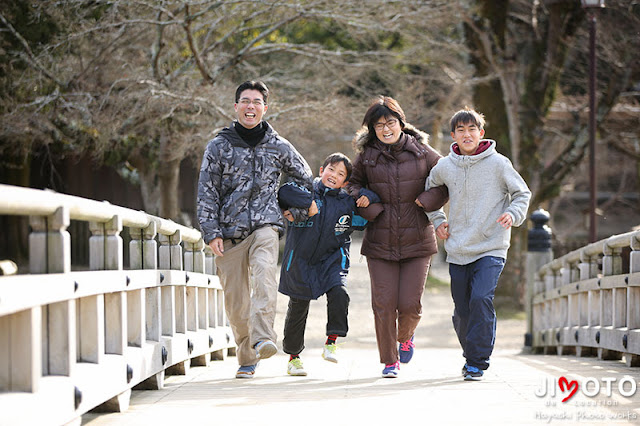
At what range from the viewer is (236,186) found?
20.9ft

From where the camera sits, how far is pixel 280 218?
6.48 metres

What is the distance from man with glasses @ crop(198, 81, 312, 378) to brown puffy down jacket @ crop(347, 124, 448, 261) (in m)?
0.57

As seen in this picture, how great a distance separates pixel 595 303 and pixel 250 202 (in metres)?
4.21

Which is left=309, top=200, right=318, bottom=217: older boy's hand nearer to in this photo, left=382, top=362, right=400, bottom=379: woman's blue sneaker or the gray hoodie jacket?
the gray hoodie jacket

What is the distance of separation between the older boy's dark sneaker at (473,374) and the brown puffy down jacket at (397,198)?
92 cm

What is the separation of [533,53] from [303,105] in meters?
8.33

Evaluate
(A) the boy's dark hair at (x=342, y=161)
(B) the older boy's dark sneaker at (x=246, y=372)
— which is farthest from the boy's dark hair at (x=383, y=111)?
(B) the older boy's dark sneaker at (x=246, y=372)

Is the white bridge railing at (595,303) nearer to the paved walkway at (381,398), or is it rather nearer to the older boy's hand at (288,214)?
the paved walkway at (381,398)

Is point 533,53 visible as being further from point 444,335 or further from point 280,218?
point 280,218

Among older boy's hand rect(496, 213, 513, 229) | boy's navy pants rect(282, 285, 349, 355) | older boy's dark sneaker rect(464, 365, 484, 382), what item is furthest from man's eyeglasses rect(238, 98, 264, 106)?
older boy's dark sneaker rect(464, 365, 484, 382)

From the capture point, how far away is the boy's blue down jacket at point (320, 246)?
A: 22.1ft

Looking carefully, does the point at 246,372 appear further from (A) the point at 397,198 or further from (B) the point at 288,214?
(A) the point at 397,198

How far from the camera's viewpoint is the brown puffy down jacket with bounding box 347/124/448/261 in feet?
21.9

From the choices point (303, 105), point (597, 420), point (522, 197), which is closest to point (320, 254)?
point (522, 197)
